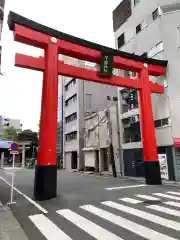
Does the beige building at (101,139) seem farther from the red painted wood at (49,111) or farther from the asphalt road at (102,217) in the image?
the asphalt road at (102,217)

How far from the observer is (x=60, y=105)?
43594 mm

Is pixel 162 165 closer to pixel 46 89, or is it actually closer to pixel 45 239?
pixel 46 89

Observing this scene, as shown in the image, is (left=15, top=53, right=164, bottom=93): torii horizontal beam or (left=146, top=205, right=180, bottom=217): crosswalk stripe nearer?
(left=146, top=205, right=180, bottom=217): crosswalk stripe

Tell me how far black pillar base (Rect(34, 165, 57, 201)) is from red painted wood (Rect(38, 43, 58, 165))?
1.17 feet

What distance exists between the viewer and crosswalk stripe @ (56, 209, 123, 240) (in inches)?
221

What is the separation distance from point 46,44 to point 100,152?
19.2 meters

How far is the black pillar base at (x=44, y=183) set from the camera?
11.1 m

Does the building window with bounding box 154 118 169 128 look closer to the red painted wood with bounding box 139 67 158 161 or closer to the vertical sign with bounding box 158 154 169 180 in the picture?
the red painted wood with bounding box 139 67 158 161

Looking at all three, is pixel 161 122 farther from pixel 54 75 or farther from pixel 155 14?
pixel 54 75

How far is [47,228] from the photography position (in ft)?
21.2

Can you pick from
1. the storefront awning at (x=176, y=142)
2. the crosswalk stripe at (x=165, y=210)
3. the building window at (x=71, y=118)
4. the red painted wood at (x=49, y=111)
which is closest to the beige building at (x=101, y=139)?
the building window at (x=71, y=118)

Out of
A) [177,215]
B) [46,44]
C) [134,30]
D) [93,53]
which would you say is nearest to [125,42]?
[134,30]

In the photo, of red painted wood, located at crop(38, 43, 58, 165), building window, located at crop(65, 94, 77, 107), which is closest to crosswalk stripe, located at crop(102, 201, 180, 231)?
red painted wood, located at crop(38, 43, 58, 165)

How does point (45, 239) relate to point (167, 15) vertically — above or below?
below
